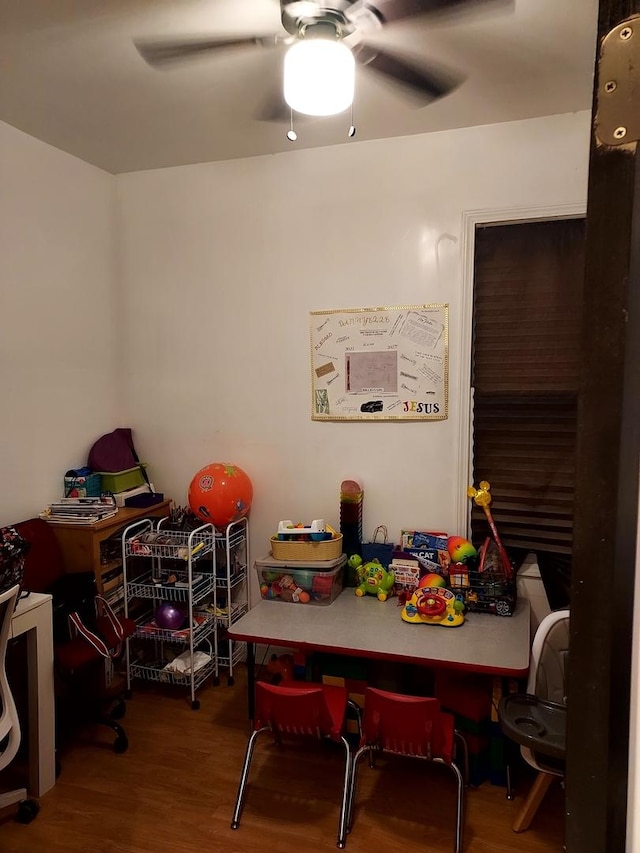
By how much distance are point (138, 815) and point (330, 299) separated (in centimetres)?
235

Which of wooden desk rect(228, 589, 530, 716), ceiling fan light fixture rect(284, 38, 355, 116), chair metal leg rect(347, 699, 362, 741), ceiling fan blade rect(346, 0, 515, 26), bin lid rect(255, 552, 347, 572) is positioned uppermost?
ceiling fan blade rect(346, 0, 515, 26)

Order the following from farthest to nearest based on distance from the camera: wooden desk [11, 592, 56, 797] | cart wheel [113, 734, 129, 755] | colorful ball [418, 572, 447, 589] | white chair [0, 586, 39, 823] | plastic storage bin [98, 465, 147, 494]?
plastic storage bin [98, 465, 147, 494] < colorful ball [418, 572, 447, 589] < cart wheel [113, 734, 129, 755] < wooden desk [11, 592, 56, 797] < white chair [0, 586, 39, 823]

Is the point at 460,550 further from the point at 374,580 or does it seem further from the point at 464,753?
the point at 464,753

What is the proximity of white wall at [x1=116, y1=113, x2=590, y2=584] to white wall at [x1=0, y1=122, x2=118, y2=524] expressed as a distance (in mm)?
168

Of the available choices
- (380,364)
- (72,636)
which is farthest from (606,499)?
(72,636)

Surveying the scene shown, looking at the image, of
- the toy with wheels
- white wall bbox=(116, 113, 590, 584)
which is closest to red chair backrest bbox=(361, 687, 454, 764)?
the toy with wheels

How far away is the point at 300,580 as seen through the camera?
8.68 feet

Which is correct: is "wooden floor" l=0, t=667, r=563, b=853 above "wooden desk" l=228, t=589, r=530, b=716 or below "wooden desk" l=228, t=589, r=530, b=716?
below

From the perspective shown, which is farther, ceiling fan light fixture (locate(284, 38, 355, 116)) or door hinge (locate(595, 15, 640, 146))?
ceiling fan light fixture (locate(284, 38, 355, 116))

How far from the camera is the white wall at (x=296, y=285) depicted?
8.90ft

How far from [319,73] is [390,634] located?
198 cm

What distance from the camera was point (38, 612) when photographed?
2219mm

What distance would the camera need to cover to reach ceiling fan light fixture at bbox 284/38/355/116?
1676 mm

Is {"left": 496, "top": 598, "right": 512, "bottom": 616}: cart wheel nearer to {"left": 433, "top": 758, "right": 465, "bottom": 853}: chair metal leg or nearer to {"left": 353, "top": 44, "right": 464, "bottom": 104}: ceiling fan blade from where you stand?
{"left": 433, "top": 758, "right": 465, "bottom": 853}: chair metal leg
